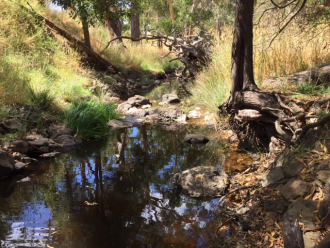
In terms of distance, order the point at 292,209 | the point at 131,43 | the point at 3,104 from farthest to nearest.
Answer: the point at 131,43, the point at 3,104, the point at 292,209

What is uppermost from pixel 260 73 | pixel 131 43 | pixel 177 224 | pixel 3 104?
pixel 131 43

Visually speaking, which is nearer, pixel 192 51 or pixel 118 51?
pixel 192 51

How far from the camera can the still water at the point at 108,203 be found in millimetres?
2820

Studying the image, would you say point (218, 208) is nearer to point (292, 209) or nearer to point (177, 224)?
point (177, 224)

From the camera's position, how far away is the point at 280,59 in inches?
239

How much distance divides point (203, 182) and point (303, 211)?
52.3 inches

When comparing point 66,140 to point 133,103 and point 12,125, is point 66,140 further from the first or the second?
point 133,103

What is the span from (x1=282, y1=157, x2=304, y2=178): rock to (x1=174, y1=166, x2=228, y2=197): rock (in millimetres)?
749

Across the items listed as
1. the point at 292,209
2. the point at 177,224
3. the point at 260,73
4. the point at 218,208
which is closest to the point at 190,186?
the point at 218,208

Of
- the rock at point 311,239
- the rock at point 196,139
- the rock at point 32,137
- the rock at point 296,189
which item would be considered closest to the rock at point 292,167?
the rock at point 296,189

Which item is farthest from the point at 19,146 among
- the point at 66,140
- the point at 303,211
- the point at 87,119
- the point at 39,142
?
the point at 303,211

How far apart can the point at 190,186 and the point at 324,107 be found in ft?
6.15

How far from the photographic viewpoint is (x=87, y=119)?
20.9 ft

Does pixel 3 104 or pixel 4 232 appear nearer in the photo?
pixel 4 232
